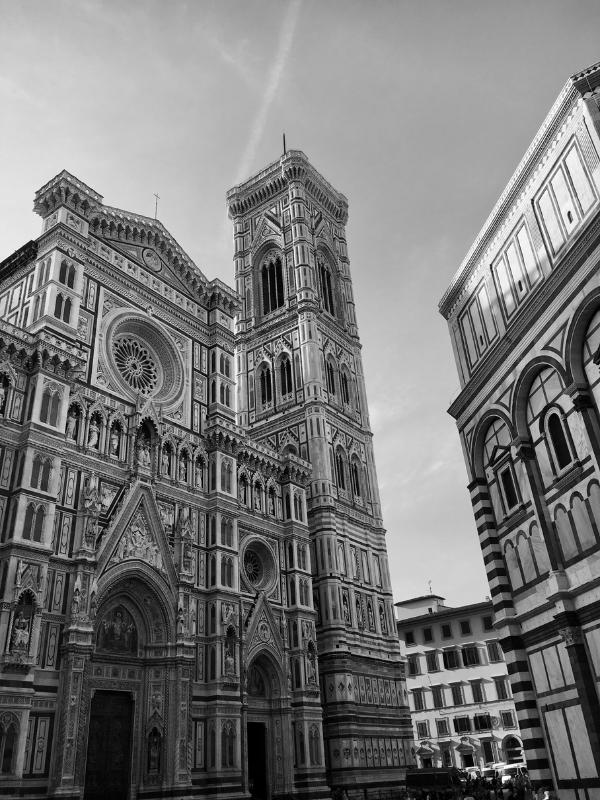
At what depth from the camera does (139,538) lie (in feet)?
87.2

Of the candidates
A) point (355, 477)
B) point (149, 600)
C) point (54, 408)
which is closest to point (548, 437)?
point (149, 600)

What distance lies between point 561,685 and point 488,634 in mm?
39374

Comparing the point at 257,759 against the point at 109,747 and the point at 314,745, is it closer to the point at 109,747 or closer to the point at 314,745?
the point at 314,745

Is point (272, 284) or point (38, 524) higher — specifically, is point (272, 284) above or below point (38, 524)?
above

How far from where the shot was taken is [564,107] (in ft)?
54.7

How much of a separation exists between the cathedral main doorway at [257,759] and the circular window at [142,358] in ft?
48.8

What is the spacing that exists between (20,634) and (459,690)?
39.5 m

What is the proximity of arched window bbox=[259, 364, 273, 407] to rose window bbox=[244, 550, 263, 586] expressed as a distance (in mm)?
13693

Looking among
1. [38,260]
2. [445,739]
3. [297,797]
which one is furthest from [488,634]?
[38,260]

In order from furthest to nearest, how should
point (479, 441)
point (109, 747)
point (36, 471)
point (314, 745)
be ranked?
point (314, 745), point (36, 471), point (109, 747), point (479, 441)

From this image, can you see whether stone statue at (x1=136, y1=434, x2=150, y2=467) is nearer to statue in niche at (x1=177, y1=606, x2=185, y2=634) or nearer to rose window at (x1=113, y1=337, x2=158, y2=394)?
rose window at (x1=113, y1=337, x2=158, y2=394)

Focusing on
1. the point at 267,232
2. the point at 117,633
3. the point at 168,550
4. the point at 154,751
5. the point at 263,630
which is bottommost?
the point at 154,751

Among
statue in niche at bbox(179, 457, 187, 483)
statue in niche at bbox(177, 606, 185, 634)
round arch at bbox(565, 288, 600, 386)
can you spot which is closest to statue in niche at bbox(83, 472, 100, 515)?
statue in niche at bbox(179, 457, 187, 483)

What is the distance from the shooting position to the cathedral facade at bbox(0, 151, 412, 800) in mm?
22609
